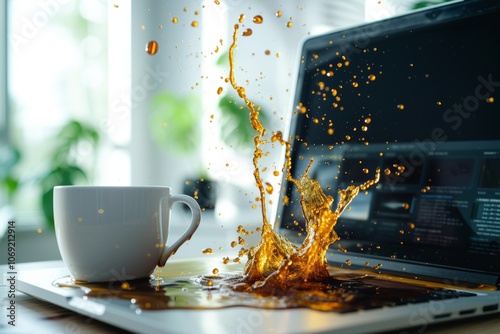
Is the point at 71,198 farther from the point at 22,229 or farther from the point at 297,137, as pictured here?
the point at 22,229

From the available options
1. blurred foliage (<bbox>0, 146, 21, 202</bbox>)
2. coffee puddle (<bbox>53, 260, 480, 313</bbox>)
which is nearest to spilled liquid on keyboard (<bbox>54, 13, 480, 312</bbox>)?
coffee puddle (<bbox>53, 260, 480, 313</bbox>)

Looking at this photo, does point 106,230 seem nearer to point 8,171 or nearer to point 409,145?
point 409,145

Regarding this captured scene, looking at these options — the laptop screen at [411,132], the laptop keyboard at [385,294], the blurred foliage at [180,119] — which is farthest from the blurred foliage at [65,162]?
the laptop keyboard at [385,294]

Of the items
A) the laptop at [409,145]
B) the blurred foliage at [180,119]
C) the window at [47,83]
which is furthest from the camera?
the blurred foliage at [180,119]

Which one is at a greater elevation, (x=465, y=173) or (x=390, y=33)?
(x=390, y=33)

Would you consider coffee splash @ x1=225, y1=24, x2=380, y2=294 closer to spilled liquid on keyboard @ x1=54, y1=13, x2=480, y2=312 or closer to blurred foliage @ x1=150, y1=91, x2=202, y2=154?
spilled liquid on keyboard @ x1=54, y1=13, x2=480, y2=312

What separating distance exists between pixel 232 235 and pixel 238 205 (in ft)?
2.30

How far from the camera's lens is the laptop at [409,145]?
2.41 feet

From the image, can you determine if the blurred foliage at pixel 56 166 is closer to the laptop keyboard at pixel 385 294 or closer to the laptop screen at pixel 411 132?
the laptop screen at pixel 411 132

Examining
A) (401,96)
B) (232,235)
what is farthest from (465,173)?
(232,235)

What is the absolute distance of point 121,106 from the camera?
11.9 feet

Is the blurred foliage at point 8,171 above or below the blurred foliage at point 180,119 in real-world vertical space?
below

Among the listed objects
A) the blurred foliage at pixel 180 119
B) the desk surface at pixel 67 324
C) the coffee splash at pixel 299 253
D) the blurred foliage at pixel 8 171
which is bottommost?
the desk surface at pixel 67 324

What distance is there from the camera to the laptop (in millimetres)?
734
